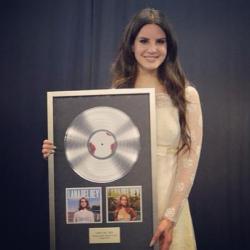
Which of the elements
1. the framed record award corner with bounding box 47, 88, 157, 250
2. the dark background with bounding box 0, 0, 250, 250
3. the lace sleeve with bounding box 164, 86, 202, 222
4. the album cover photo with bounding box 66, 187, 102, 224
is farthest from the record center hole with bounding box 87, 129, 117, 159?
the dark background with bounding box 0, 0, 250, 250

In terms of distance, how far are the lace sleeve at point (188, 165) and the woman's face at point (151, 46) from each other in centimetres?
18

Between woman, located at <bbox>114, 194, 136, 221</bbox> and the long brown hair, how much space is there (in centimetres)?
32

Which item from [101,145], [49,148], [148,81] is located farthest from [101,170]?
[148,81]

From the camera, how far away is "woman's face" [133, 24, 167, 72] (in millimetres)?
1678

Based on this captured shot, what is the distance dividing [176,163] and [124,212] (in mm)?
306

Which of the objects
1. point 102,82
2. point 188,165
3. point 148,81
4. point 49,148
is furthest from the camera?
point 102,82

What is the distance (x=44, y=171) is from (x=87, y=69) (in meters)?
0.72

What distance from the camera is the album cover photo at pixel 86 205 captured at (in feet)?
4.91

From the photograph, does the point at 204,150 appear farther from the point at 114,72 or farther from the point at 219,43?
the point at 114,72

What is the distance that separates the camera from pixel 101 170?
4.93 ft

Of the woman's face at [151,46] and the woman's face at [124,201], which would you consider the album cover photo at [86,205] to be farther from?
the woman's face at [151,46]

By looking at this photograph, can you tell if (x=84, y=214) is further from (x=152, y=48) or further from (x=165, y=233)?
(x=152, y=48)

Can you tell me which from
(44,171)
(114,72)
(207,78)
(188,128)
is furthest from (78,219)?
(207,78)

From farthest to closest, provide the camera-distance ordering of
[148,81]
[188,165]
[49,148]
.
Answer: [148,81]
[188,165]
[49,148]
